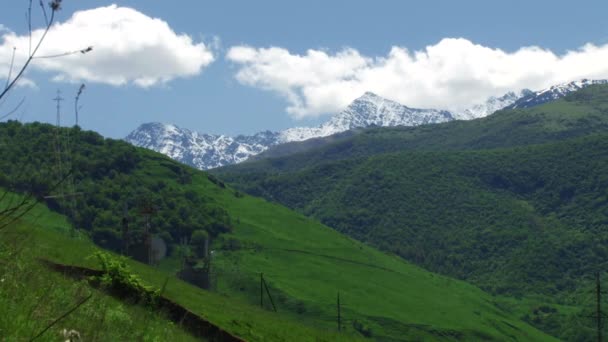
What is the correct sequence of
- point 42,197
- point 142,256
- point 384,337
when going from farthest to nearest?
point 384,337, point 142,256, point 42,197

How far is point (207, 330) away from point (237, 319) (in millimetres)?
5976

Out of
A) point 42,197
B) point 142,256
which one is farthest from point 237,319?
point 142,256

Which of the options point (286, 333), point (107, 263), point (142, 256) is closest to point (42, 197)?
point (107, 263)

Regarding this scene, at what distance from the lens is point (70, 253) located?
2681 cm

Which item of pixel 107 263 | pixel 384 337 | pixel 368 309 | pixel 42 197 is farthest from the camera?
pixel 368 309

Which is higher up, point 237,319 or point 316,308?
point 237,319

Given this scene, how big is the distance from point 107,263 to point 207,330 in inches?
128

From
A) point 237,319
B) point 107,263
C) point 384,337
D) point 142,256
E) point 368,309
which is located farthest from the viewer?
point 368,309

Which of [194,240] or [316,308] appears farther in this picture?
[194,240]

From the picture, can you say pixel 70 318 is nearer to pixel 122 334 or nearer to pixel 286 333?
pixel 122 334

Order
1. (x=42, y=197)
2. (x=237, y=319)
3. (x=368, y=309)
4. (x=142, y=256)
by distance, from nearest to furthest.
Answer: (x=42, y=197) < (x=237, y=319) < (x=142, y=256) < (x=368, y=309)

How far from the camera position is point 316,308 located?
602 feet

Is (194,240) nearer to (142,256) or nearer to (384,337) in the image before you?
(384,337)

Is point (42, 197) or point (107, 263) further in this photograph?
point (107, 263)
